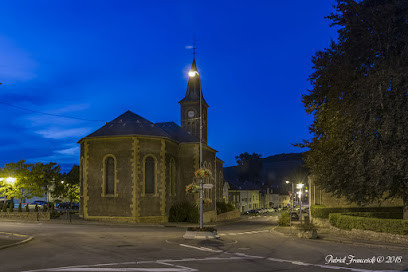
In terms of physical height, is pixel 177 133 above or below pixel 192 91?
below

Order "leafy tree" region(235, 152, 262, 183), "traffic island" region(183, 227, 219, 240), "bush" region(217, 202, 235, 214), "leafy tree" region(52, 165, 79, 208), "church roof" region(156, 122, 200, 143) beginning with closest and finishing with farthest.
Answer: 1. "traffic island" region(183, 227, 219, 240)
2. "church roof" region(156, 122, 200, 143)
3. "bush" region(217, 202, 235, 214)
4. "leafy tree" region(52, 165, 79, 208)
5. "leafy tree" region(235, 152, 262, 183)

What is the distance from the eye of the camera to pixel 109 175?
36594 mm

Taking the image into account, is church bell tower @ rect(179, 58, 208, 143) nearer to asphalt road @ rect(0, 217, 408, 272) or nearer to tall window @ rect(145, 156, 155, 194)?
tall window @ rect(145, 156, 155, 194)

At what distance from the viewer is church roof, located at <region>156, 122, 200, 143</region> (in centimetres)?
4384

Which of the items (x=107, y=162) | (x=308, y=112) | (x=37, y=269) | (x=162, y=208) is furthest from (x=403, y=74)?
(x=107, y=162)

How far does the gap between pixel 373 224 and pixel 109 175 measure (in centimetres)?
2501

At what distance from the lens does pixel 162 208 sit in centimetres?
3659

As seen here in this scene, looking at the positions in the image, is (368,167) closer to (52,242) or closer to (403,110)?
(403,110)

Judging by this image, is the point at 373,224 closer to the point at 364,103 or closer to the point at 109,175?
the point at 364,103

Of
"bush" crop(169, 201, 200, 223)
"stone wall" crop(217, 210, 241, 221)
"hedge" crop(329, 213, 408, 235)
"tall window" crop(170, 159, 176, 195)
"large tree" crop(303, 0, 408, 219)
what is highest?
"large tree" crop(303, 0, 408, 219)

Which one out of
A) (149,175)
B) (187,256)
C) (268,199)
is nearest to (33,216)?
(149,175)

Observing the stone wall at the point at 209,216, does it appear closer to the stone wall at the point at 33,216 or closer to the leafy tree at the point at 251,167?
the stone wall at the point at 33,216

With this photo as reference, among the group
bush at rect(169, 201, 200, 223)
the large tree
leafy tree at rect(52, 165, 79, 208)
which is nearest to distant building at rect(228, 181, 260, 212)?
leafy tree at rect(52, 165, 79, 208)

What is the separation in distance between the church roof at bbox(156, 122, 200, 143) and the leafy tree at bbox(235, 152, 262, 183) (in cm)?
10107
